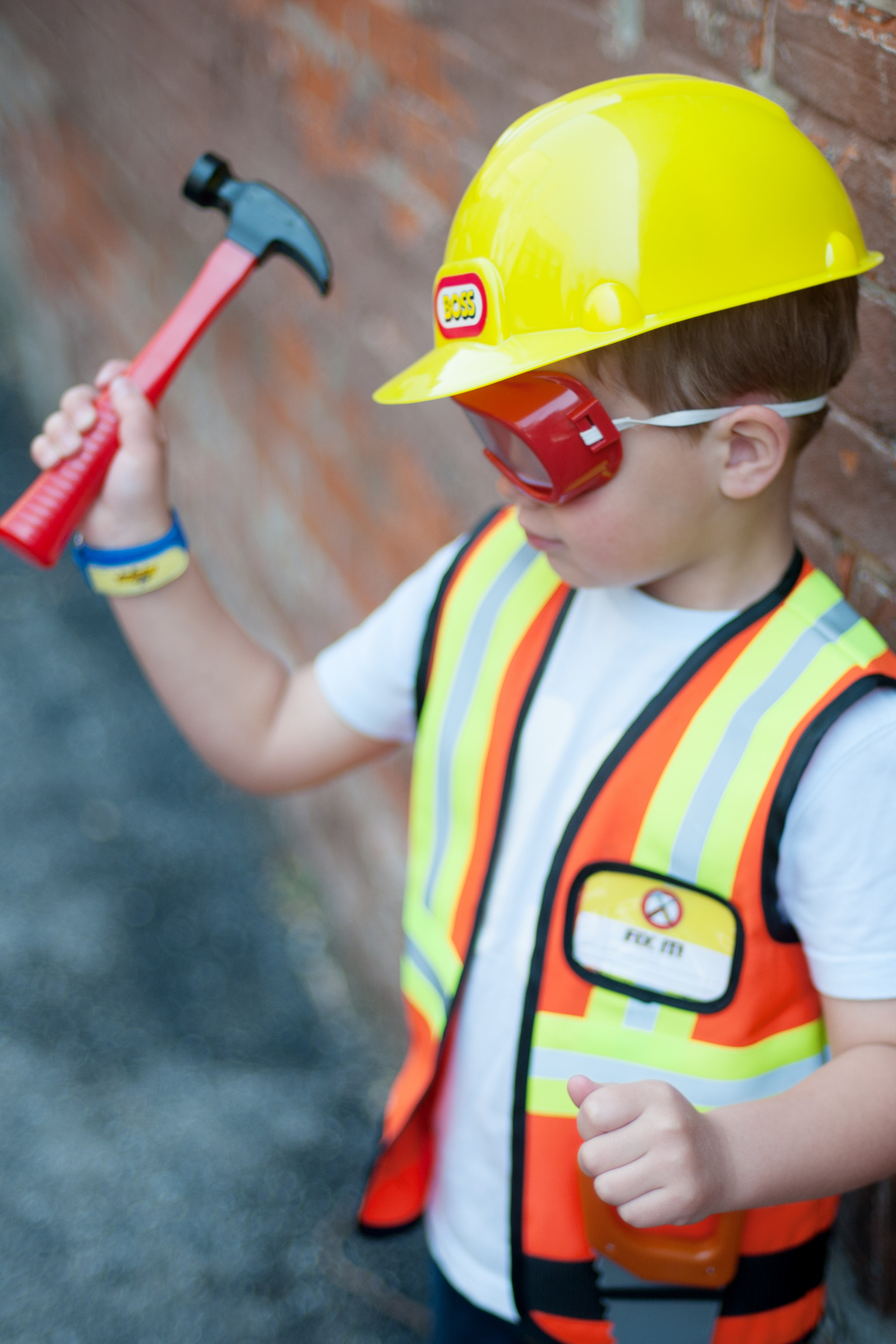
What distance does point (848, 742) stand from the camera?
1.11m

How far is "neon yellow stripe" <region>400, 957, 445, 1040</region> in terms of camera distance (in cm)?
141

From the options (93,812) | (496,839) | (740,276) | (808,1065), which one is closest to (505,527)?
(496,839)

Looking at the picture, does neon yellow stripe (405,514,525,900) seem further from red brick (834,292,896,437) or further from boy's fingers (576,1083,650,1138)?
boy's fingers (576,1083,650,1138)

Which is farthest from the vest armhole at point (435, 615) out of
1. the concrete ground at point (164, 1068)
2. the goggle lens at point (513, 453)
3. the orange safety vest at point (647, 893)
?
the concrete ground at point (164, 1068)

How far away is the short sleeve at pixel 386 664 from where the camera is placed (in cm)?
149

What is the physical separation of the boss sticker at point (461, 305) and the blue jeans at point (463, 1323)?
1151 millimetres

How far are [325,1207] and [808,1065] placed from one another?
4.78 feet

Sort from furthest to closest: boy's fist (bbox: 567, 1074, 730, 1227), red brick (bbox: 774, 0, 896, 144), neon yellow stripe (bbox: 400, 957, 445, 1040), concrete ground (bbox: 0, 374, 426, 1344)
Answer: concrete ground (bbox: 0, 374, 426, 1344) → neon yellow stripe (bbox: 400, 957, 445, 1040) → red brick (bbox: 774, 0, 896, 144) → boy's fist (bbox: 567, 1074, 730, 1227)

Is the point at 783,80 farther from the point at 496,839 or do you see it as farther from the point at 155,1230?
the point at 155,1230

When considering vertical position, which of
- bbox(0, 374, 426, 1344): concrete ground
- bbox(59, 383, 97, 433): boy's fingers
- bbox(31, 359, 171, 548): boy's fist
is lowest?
bbox(0, 374, 426, 1344): concrete ground

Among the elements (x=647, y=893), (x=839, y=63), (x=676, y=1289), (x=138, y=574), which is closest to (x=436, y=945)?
(x=647, y=893)

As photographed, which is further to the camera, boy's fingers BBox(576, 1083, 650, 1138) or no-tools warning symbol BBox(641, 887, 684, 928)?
no-tools warning symbol BBox(641, 887, 684, 928)

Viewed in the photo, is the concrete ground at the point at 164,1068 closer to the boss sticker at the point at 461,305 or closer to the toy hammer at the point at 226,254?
the toy hammer at the point at 226,254

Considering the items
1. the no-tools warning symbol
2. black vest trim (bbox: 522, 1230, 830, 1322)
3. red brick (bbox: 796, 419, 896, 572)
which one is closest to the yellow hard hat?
red brick (bbox: 796, 419, 896, 572)
